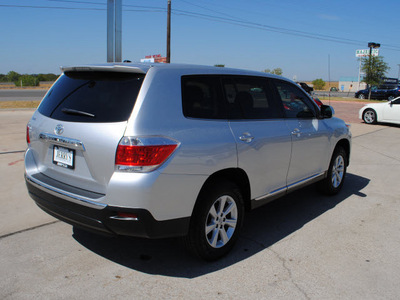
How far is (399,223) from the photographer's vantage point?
14.6 feet

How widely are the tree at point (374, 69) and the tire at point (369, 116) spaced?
22.4m

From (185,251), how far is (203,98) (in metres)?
1.51

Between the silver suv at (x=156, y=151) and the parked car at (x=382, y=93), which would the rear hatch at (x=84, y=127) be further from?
the parked car at (x=382, y=93)

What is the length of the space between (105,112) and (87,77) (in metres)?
0.54

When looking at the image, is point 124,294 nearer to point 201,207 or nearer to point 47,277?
point 47,277

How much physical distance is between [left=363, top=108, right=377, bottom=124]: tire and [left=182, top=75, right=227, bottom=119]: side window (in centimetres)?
1453

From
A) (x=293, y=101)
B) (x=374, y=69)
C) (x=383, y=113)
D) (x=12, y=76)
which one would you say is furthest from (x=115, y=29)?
(x=12, y=76)

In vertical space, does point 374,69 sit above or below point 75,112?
above

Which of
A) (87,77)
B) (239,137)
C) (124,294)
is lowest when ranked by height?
(124,294)

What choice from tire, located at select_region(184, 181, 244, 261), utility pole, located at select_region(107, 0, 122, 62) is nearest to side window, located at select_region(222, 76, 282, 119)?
tire, located at select_region(184, 181, 244, 261)

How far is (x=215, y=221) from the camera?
10.8ft

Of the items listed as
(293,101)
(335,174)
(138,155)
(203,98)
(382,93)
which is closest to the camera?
(138,155)

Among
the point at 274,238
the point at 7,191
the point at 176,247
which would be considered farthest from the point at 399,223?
the point at 7,191

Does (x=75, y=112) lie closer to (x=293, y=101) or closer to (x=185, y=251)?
(x=185, y=251)
